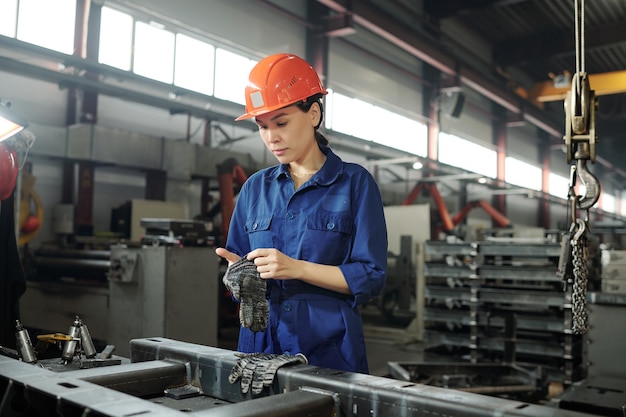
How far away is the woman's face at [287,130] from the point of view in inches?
55.6

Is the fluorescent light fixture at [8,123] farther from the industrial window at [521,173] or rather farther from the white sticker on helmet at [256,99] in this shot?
the industrial window at [521,173]

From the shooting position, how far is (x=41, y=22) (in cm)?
452

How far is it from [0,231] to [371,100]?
20.3ft

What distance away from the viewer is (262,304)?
129 centimetres

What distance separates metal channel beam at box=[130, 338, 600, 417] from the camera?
90 cm

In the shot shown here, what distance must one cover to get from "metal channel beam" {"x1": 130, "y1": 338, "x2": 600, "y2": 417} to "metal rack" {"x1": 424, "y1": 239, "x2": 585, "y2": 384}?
3119 mm

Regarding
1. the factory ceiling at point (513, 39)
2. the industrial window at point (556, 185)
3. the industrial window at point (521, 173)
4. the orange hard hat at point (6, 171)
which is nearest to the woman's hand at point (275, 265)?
the orange hard hat at point (6, 171)

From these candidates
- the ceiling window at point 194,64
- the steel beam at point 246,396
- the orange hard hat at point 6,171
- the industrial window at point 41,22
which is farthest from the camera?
the ceiling window at point 194,64

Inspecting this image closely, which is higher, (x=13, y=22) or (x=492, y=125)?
(x=492, y=125)

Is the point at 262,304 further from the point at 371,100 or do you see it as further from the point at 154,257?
the point at 371,100

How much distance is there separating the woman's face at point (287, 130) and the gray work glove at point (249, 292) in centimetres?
30

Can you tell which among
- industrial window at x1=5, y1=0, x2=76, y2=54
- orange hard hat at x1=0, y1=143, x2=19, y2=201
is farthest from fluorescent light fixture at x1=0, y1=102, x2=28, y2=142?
industrial window at x1=5, y1=0, x2=76, y2=54

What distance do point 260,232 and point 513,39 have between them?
1019cm

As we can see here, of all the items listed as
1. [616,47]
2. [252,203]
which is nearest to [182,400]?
[252,203]
